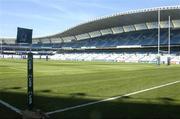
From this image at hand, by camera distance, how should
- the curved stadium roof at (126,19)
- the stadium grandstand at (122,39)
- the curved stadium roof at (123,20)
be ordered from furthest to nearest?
the stadium grandstand at (122,39), the curved stadium roof at (123,20), the curved stadium roof at (126,19)

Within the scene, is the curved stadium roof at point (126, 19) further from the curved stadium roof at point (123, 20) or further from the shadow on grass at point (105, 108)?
the shadow on grass at point (105, 108)

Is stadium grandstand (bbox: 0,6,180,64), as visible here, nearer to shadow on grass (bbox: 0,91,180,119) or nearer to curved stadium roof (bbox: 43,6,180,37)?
curved stadium roof (bbox: 43,6,180,37)

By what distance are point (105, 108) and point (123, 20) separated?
103435mm

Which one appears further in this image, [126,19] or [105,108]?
[126,19]

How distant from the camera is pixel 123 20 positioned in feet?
375

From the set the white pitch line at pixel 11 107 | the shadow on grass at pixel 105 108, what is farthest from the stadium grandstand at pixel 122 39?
the white pitch line at pixel 11 107

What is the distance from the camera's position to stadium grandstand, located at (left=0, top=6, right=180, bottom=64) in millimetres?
104688

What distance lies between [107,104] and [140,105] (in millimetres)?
1163

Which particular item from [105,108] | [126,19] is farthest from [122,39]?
[105,108]

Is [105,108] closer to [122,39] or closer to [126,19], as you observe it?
[126,19]

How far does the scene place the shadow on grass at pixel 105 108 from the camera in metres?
10.9

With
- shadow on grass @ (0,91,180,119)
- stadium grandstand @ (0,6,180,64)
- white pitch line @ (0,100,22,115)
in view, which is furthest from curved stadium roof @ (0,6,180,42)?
white pitch line @ (0,100,22,115)

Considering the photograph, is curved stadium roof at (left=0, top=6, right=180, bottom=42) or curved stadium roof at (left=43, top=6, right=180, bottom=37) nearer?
curved stadium roof at (left=43, top=6, right=180, bottom=37)

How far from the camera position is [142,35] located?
397 feet
